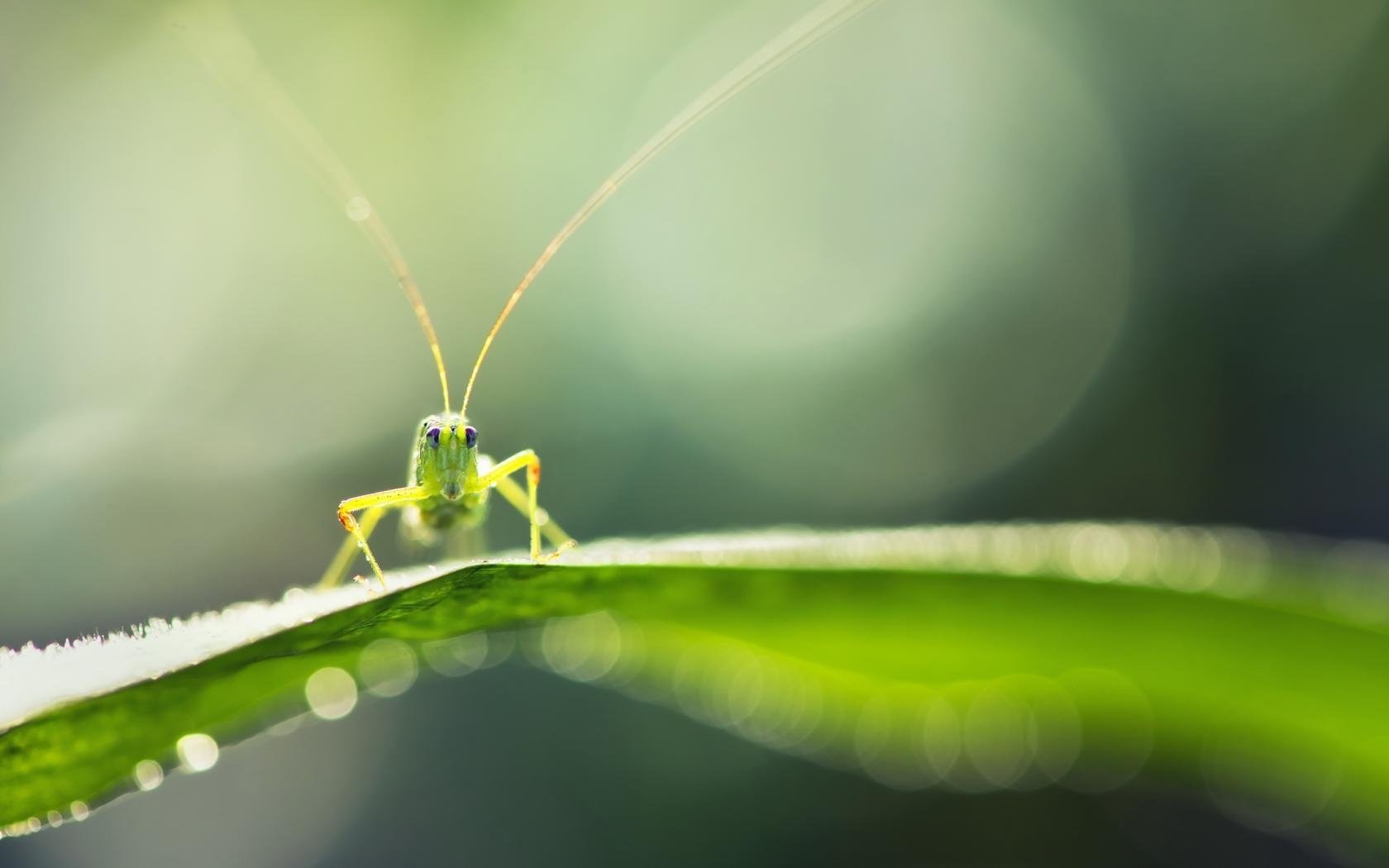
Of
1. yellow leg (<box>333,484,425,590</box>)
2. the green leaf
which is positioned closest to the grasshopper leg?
yellow leg (<box>333,484,425,590</box>)

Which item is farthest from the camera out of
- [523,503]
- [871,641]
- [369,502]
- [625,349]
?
→ [625,349]

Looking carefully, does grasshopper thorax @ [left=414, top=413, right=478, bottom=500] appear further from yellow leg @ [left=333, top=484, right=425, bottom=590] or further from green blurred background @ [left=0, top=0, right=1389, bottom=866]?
green blurred background @ [left=0, top=0, right=1389, bottom=866]

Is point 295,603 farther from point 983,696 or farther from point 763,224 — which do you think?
point 763,224

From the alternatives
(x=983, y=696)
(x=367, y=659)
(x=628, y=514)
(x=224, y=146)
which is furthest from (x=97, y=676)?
(x=224, y=146)

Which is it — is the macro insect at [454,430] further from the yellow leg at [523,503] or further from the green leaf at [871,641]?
the green leaf at [871,641]

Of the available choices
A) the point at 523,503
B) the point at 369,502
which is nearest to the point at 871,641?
the point at 369,502

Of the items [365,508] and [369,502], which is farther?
[365,508]

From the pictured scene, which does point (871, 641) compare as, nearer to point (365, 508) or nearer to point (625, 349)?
point (365, 508)

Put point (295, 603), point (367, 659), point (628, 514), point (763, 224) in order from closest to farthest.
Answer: point (367, 659), point (295, 603), point (628, 514), point (763, 224)
